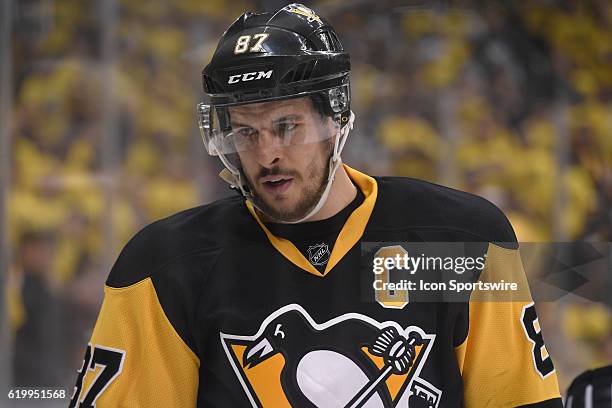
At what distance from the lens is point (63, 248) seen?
1.72 metres

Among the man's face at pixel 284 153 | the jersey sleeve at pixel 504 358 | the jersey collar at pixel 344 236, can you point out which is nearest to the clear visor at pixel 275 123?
the man's face at pixel 284 153

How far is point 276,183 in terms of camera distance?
3.83 feet

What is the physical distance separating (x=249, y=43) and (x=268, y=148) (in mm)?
144

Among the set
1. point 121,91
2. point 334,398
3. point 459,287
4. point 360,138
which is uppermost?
point 121,91

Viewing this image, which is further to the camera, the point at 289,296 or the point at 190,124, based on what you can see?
the point at 190,124

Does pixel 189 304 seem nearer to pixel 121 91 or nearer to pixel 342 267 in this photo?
pixel 342 267

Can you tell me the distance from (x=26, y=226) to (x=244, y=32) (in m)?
0.76

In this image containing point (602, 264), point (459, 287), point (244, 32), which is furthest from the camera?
point (602, 264)

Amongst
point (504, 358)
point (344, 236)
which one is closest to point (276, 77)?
point (344, 236)

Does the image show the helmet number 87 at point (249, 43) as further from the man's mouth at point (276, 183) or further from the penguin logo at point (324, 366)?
the penguin logo at point (324, 366)

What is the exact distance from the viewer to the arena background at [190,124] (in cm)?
166

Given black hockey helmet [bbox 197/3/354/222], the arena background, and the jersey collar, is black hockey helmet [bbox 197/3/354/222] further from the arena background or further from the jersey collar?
the arena background

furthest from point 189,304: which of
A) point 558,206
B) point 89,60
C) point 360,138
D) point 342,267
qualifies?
point 558,206

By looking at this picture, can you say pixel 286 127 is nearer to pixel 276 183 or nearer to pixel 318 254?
pixel 276 183
